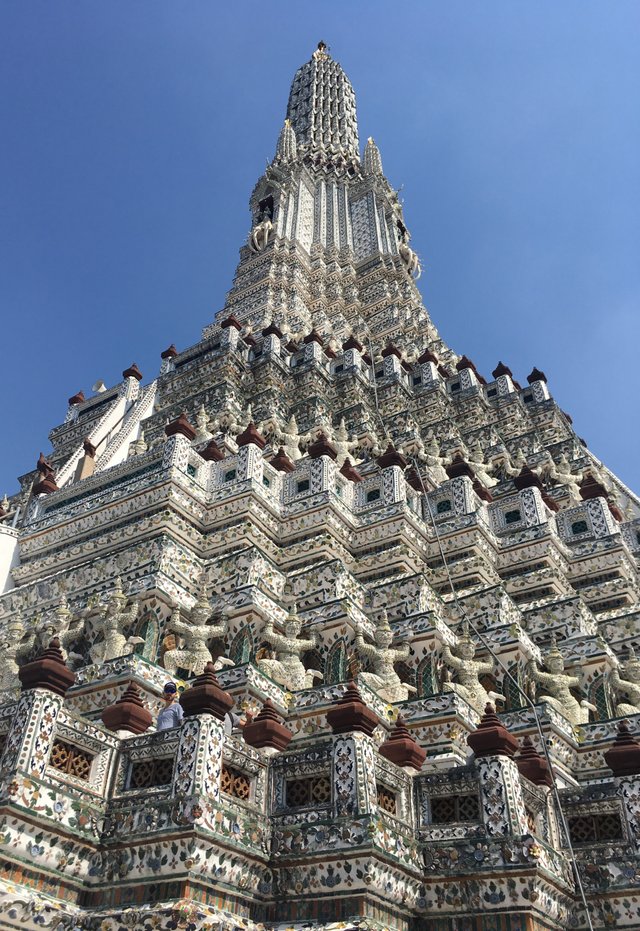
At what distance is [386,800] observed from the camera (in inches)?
303

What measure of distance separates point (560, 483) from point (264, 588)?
10147 mm

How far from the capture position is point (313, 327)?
104ft

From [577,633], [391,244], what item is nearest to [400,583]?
[577,633]

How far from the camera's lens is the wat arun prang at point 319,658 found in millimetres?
6930

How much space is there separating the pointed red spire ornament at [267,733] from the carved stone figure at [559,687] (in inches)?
201

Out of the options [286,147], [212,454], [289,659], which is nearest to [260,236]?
[286,147]

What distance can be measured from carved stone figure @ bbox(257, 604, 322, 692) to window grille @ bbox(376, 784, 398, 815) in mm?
3578

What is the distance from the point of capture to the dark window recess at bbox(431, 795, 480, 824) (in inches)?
302

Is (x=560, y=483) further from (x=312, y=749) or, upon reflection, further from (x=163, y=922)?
(x=163, y=922)

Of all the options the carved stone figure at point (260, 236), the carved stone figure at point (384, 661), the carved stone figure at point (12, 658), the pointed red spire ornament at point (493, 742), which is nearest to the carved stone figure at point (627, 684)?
the carved stone figure at point (384, 661)

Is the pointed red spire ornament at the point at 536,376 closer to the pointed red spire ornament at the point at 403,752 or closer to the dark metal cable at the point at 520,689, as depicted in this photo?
the dark metal cable at the point at 520,689

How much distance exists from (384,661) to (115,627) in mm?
3777

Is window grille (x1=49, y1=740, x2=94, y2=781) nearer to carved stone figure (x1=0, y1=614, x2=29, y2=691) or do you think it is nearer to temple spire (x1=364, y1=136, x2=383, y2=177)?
carved stone figure (x1=0, y1=614, x2=29, y2=691)

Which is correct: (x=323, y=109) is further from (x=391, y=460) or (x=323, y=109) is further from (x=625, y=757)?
(x=625, y=757)
